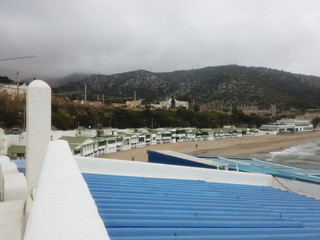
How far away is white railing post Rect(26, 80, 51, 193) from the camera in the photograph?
190 inches

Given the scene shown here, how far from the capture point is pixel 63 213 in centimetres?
137

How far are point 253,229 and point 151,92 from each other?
158 metres

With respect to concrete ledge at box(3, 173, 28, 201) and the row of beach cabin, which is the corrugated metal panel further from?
the row of beach cabin

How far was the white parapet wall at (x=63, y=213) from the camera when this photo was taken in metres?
1.18

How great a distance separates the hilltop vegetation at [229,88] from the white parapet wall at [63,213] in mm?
133782

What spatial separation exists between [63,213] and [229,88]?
156 meters

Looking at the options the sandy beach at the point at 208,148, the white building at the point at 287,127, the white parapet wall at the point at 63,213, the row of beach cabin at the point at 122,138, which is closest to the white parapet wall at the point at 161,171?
the white parapet wall at the point at 63,213

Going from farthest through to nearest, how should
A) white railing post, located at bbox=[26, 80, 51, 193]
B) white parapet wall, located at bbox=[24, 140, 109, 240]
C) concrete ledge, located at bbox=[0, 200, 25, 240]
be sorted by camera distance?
white railing post, located at bbox=[26, 80, 51, 193] → concrete ledge, located at bbox=[0, 200, 25, 240] → white parapet wall, located at bbox=[24, 140, 109, 240]

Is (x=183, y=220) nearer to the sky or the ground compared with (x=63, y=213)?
nearer to the ground

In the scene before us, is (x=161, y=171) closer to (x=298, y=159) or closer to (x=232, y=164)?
(x=232, y=164)

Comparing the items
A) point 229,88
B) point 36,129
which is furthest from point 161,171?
point 229,88

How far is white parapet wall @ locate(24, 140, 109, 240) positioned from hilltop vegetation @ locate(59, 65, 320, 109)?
133782 millimetres

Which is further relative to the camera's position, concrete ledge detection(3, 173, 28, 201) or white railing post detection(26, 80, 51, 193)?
white railing post detection(26, 80, 51, 193)

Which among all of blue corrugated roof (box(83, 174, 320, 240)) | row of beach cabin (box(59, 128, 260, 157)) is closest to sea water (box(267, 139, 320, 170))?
row of beach cabin (box(59, 128, 260, 157))
